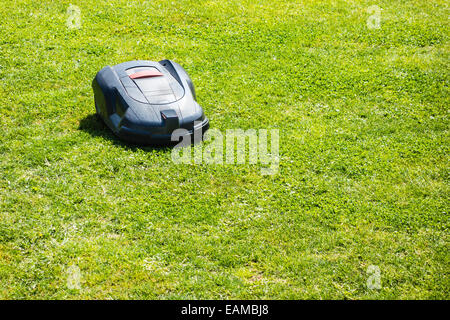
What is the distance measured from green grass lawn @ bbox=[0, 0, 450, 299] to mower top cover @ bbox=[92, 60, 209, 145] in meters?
0.30

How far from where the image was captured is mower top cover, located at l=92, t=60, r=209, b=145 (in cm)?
665

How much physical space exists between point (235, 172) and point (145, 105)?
5.04 feet

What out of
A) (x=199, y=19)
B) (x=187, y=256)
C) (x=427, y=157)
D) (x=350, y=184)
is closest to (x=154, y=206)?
(x=187, y=256)

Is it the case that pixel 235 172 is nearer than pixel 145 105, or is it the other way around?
pixel 235 172

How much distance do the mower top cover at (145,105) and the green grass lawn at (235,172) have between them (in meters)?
0.30

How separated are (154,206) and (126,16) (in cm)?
602

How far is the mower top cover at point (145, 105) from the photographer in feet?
21.8

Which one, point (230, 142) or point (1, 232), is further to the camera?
point (230, 142)

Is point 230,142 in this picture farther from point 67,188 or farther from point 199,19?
point 199,19

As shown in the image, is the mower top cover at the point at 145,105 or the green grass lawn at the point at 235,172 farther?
the mower top cover at the point at 145,105

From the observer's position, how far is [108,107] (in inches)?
272

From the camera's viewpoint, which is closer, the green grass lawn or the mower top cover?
the green grass lawn

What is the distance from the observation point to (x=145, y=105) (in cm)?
672
